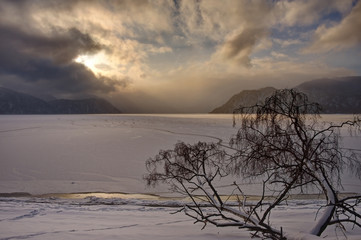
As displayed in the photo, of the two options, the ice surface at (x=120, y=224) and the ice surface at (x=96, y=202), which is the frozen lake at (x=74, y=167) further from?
the ice surface at (x=120, y=224)

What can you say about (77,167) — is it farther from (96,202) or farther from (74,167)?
(96,202)

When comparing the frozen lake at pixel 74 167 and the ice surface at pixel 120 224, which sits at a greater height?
the ice surface at pixel 120 224

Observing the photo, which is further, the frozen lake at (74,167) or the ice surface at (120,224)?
the frozen lake at (74,167)

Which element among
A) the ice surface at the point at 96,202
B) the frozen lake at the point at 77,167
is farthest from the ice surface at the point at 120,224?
the frozen lake at the point at 77,167

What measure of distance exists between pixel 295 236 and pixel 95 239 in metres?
4.16

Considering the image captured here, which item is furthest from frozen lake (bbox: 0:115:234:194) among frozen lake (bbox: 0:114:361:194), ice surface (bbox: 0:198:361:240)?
ice surface (bbox: 0:198:361:240)

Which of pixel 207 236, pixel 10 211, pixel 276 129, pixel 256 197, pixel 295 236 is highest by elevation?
pixel 276 129

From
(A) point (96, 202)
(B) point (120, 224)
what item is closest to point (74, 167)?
(A) point (96, 202)

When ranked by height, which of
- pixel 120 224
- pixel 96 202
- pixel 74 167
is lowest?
pixel 96 202

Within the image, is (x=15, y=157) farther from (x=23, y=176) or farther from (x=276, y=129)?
(x=276, y=129)

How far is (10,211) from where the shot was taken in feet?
31.6

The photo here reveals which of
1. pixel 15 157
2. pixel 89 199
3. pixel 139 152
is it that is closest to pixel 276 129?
pixel 89 199

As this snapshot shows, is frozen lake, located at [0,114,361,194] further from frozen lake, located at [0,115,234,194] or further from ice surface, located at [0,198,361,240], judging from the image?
ice surface, located at [0,198,361,240]

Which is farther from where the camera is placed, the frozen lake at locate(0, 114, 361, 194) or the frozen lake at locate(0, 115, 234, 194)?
the frozen lake at locate(0, 115, 234, 194)
